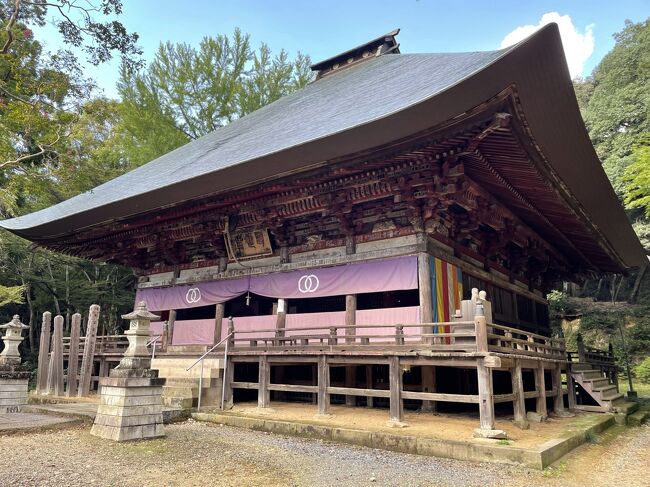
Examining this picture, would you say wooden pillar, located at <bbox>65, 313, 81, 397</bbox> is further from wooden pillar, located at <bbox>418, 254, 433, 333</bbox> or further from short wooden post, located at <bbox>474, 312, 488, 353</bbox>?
short wooden post, located at <bbox>474, 312, 488, 353</bbox>

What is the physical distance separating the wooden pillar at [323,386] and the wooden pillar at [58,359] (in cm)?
676

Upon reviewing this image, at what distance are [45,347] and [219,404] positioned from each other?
5681mm

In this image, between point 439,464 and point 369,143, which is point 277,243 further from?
point 439,464

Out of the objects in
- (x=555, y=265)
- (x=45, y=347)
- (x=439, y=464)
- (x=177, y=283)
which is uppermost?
(x=555, y=265)

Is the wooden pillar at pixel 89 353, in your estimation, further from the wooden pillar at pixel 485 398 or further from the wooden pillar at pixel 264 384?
the wooden pillar at pixel 485 398

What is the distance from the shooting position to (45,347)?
37.7 ft

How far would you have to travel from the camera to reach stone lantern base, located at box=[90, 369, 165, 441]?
6238mm

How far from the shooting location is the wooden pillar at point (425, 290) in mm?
7977

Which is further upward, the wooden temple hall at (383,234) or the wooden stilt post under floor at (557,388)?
the wooden temple hall at (383,234)

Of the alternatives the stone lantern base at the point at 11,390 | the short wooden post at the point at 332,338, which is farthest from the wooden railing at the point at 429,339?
the stone lantern base at the point at 11,390

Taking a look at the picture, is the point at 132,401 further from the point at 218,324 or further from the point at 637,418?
the point at 637,418

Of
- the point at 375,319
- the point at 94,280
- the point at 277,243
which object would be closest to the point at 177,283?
the point at 277,243

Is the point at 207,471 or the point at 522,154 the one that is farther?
the point at 522,154

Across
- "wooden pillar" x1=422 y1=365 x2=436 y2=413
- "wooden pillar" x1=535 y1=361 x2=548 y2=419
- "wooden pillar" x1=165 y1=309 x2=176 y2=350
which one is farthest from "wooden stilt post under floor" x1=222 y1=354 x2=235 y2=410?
"wooden pillar" x1=535 y1=361 x2=548 y2=419
